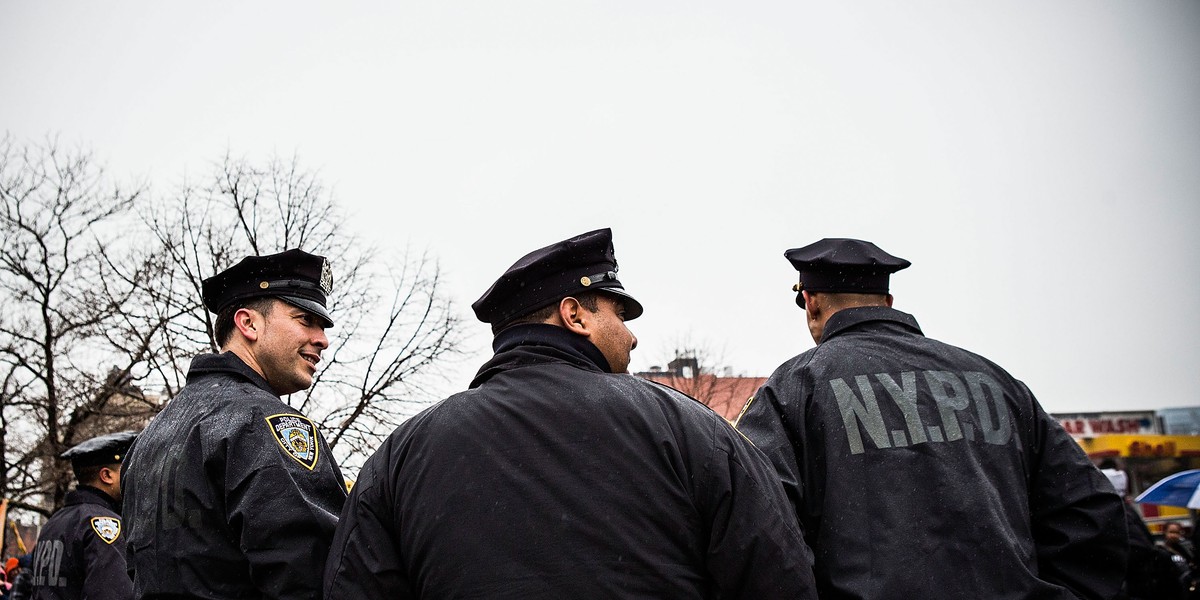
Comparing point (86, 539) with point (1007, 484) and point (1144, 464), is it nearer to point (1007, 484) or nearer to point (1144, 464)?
point (1007, 484)

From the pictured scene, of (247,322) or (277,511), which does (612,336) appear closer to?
(277,511)

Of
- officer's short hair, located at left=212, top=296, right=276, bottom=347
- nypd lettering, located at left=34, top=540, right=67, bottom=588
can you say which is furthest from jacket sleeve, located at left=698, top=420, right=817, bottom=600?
nypd lettering, located at left=34, top=540, right=67, bottom=588

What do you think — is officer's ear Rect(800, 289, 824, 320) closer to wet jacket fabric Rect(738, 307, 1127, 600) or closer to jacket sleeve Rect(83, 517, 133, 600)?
wet jacket fabric Rect(738, 307, 1127, 600)

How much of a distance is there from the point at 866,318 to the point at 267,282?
7.91 ft

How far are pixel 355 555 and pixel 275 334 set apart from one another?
5.19 ft

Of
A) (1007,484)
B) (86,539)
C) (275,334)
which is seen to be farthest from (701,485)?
(86,539)

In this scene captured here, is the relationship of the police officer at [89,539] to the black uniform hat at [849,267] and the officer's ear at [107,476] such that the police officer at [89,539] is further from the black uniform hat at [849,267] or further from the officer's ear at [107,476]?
the black uniform hat at [849,267]

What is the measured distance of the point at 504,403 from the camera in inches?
93.5

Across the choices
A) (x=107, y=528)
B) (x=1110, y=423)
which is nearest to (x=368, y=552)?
(x=107, y=528)

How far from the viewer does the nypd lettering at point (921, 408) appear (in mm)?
3115

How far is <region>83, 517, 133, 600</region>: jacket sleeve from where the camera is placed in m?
5.32

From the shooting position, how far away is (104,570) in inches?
217

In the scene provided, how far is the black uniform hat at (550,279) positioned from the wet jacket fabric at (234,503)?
0.87 m

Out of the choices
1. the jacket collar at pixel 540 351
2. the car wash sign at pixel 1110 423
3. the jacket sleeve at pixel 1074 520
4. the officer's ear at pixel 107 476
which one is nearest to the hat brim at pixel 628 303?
the jacket collar at pixel 540 351
